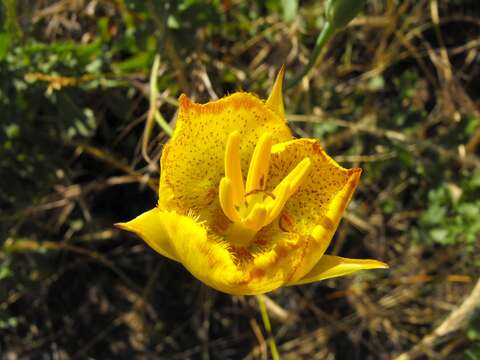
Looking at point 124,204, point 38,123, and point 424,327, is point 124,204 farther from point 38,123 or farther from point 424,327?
point 424,327

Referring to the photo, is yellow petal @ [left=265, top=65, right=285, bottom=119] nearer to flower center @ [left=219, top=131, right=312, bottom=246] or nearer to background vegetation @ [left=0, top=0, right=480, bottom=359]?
flower center @ [left=219, top=131, right=312, bottom=246]

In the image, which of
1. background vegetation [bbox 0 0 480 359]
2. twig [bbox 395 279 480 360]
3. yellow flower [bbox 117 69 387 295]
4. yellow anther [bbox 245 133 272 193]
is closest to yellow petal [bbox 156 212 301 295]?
yellow flower [bbox 117 69 387 295]

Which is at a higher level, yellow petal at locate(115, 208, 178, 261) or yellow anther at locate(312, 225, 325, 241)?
yellow petal at locate(115, 208, 178, 261)

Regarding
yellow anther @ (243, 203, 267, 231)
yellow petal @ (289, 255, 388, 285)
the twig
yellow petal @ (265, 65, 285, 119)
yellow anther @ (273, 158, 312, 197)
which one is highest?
yellow petal @ (265, 65, 285, 119)

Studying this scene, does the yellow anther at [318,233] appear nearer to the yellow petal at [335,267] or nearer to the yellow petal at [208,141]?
the yellow petal at [335,267]

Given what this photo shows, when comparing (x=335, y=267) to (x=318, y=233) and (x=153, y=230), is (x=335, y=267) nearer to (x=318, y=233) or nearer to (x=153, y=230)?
(x=318, y=233)

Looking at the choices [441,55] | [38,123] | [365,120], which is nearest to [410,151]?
[365,120]

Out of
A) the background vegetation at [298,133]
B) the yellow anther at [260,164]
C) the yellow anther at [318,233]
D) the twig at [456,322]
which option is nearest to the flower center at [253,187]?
the yellow anther at [260,164]
